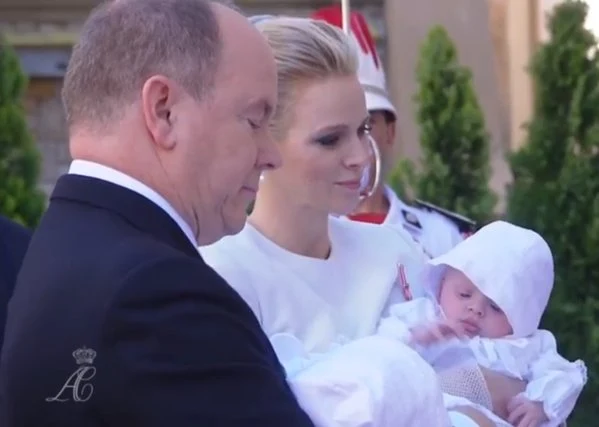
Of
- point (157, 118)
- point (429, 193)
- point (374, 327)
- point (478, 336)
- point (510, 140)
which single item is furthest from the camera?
point (510, 140)

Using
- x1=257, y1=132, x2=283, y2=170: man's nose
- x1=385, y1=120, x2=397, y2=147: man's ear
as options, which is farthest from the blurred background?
x1=257, y1=132, x2=283, y2=170: man's nose

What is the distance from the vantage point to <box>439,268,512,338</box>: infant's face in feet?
9.36

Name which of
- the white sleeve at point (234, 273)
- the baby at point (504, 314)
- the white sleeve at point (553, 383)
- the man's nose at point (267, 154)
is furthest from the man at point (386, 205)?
the man's nose at point (267, 154)

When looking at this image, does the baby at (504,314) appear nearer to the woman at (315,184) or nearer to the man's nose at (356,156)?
the woman at (315,184)

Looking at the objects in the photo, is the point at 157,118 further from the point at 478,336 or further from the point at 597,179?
the point at 597,179

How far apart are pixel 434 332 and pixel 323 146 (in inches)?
17.3

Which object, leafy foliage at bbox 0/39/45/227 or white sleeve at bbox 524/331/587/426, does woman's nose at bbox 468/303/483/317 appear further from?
leafy foliage at bbox 0/39/45/227

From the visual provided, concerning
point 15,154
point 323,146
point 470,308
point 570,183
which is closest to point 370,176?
point 470,308

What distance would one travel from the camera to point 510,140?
300 inches

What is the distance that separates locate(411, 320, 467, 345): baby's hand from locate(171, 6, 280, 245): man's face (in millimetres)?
872

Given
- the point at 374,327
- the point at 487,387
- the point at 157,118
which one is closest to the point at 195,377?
the point at 157,118

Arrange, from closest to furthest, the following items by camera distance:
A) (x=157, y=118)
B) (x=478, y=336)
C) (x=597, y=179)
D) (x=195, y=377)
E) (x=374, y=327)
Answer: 1. (x=195, y=377)
2. (x=157, y=118)
3. (x=374, y=327)
4. (x=478, y=336)
5. (x=597, y=179)

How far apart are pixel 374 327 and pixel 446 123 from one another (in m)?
3.57

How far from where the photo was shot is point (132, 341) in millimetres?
1535
